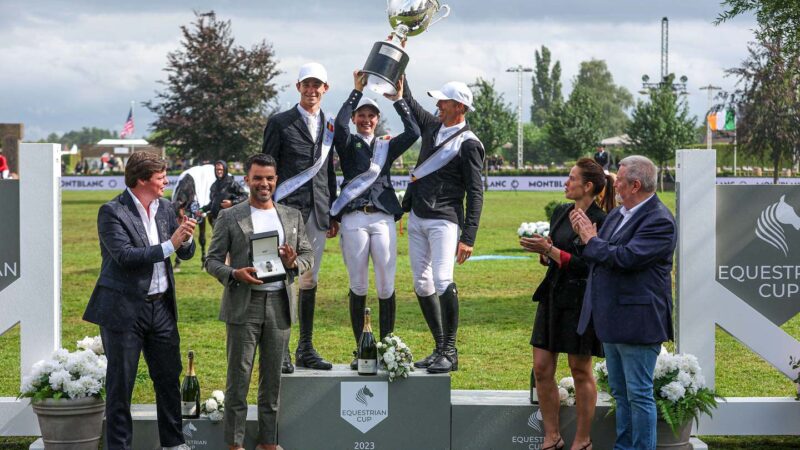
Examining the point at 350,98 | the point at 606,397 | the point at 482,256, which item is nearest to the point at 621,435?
the point at 606,397

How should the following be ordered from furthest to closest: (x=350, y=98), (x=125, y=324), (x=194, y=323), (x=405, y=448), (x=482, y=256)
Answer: (x=482, y=256) < (x=194, y=323) < (x=350, y=98) < (x=405, y=448) < (x=125, y=324)

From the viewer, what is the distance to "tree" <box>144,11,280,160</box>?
42750 mm

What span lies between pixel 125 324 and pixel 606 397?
10.6 feet

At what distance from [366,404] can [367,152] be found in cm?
179

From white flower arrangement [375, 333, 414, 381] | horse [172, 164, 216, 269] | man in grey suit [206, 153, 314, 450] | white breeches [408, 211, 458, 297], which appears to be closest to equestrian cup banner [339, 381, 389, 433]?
white flower arrangement [375, 333, 414, 381]

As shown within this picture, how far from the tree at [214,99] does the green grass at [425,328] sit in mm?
23087

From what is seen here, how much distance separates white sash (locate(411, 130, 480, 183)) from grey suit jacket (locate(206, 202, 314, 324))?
1247mm

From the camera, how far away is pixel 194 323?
11.8m

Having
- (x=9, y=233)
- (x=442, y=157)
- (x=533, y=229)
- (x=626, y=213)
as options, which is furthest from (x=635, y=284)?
(x=533, y=229)

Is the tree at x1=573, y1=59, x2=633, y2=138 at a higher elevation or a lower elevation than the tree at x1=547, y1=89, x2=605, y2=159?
higher

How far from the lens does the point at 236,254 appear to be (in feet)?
19.9

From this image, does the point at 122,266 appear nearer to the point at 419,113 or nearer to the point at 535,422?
the point at 419,113

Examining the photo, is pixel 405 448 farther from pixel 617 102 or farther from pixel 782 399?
pixel 617 102

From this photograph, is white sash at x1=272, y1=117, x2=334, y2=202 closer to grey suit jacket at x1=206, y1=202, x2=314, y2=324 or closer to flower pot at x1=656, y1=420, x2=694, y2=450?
grey suit jacket at x1=206, y1=202, x2=314, y2=324
